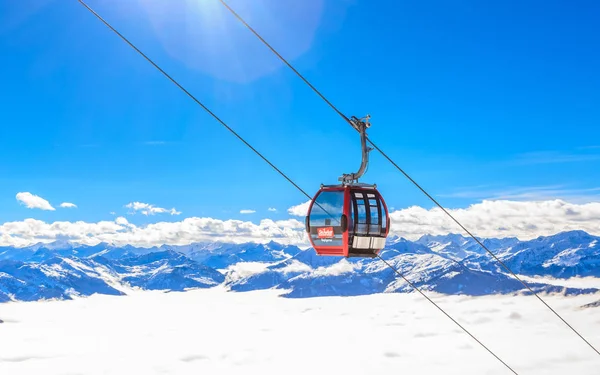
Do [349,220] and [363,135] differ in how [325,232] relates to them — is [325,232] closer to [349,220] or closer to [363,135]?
[349,220]

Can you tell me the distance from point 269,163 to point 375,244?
19.6ft

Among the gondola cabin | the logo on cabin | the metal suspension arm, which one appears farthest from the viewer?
the logo on cabin

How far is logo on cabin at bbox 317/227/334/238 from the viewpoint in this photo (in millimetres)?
20797

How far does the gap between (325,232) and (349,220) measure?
1.17 meters

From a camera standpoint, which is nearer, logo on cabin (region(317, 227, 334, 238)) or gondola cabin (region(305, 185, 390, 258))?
gondola cabin (region(305, 185, 390, 258))

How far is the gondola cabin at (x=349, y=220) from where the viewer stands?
20391mm

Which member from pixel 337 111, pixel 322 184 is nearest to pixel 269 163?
pixel 337 111

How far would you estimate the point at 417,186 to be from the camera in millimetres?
18156

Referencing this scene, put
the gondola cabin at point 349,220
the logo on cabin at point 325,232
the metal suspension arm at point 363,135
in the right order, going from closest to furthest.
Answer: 1. the metal suspension arm at point 363,135
2. the gondola cabin at point 349,220
3. the logo on cabin at point 325,232

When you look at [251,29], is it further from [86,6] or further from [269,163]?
[269,163]

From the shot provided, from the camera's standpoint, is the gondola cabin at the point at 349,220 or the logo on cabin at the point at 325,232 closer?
the gondola cabin at the point at 349,220

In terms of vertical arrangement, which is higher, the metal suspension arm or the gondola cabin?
the metal suspension arm

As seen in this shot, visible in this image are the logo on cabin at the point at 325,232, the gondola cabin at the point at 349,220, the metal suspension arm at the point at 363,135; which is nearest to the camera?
the metal suspension arm at the point at 363,135

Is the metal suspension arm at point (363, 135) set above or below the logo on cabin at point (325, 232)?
above
